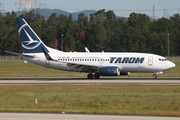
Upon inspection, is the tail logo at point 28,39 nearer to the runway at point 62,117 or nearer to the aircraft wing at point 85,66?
the aircraft wing at point 85,66

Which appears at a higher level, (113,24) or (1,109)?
(113,24)

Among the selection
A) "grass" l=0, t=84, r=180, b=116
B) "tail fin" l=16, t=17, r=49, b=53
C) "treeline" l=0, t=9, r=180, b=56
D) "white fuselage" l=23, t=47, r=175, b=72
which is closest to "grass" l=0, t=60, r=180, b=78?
"white fuselage" l=23, t=47, r=175, b=72

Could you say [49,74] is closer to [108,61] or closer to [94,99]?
[108,61]

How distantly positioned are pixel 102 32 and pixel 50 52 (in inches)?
3026

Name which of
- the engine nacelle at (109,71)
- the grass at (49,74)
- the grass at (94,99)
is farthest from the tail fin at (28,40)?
the grass at (94,99)

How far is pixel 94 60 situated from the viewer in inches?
2315

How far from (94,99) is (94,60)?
22.7m

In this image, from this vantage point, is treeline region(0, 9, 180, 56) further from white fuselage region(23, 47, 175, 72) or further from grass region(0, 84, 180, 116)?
grass region(0, 84, 180, 116)

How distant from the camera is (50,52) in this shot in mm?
60719

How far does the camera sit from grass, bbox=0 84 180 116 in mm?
30344

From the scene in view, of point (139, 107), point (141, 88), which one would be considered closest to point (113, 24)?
point (141, 88)

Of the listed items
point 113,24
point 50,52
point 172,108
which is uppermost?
point 113,24

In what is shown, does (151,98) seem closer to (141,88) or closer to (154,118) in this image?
(141,88)

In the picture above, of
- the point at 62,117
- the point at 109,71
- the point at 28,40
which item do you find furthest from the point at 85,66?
the point at 62,117
